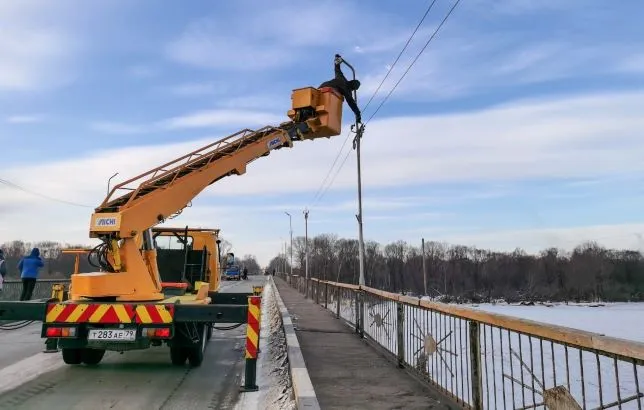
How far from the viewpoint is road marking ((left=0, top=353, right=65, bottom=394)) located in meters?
6.88

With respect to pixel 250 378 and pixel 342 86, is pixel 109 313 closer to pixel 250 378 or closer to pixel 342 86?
pixel 250 378

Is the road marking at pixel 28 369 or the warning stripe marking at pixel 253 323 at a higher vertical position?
the warning stripe marking at pixel 253 323

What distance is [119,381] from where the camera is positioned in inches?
281

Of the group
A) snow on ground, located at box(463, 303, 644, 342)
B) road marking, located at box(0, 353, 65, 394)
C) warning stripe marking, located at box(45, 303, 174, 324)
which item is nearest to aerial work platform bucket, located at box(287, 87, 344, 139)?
warning stripe marking, located at box(45, 303, 174, 324)

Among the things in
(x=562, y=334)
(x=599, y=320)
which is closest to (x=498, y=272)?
(x=599, y=320)

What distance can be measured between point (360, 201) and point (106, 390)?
13231 millimetres

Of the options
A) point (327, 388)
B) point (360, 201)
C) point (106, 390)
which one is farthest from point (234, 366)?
point (360, 201)

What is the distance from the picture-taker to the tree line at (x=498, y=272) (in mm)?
113688

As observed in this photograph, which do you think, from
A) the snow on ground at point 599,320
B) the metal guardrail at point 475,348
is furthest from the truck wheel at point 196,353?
the snow on ground at point 599,320

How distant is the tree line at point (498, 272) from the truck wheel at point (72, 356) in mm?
96045

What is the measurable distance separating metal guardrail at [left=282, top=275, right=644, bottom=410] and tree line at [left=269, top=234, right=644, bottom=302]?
9551 cm

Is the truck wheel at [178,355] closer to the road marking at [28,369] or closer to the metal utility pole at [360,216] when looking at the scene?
the road marking at [28,369]

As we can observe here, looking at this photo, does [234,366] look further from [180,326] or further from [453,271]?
[453,271]

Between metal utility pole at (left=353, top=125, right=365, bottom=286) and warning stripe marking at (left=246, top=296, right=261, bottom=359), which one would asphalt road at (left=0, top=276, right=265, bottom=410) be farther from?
metal utility pole at (left=353, top=125, right=365, bottom=286)
